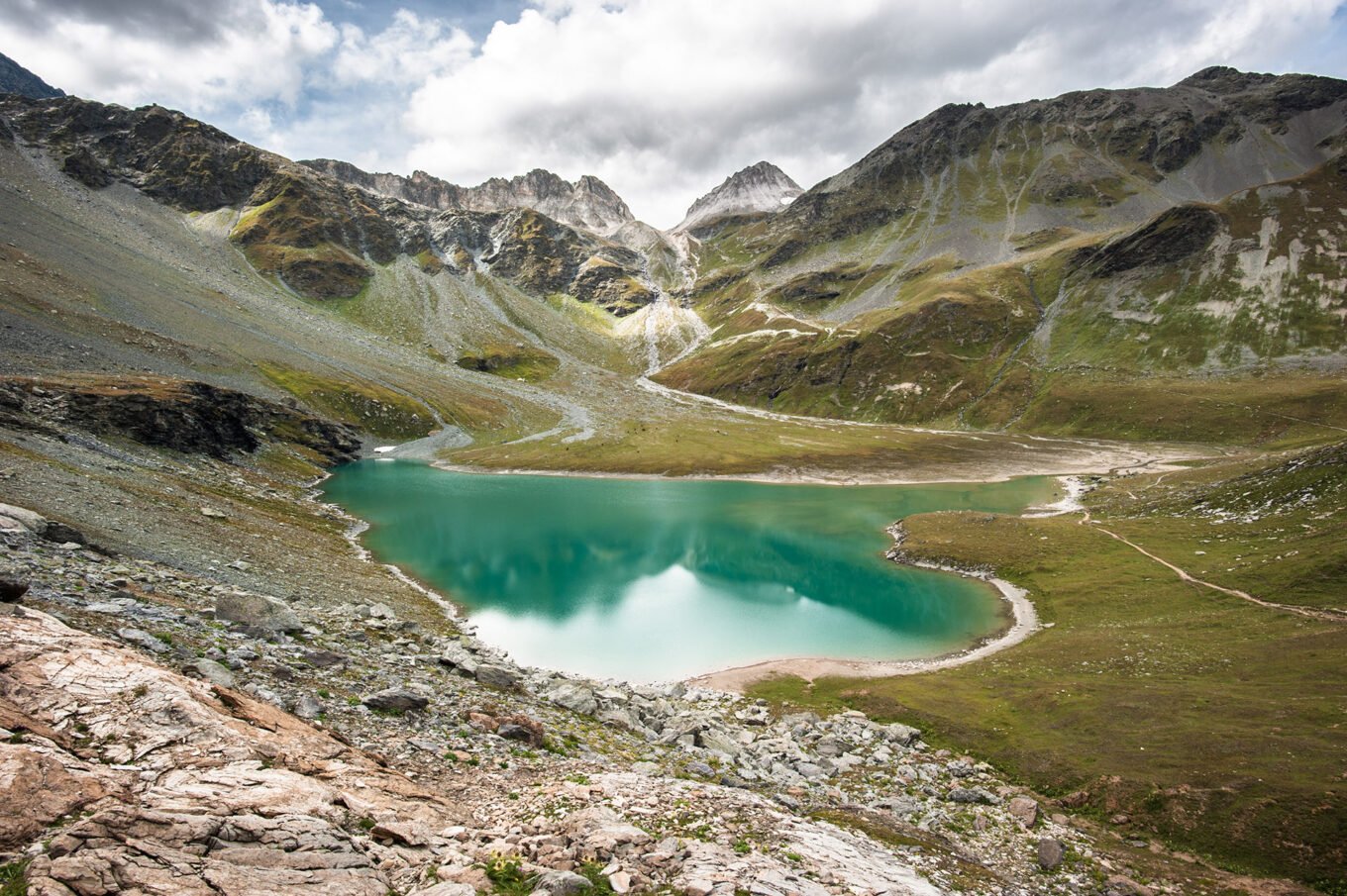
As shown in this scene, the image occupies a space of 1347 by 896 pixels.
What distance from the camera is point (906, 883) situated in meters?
17.2

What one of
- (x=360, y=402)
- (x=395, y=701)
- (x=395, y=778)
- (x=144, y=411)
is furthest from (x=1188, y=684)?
(x=360, y=402)

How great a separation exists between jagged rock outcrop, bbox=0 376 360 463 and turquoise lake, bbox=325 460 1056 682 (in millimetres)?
16793

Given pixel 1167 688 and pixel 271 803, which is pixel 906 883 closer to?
pixel 271 803

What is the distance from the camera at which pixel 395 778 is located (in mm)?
16297

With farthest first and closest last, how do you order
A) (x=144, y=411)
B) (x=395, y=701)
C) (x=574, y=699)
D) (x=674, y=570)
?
(x=144, y=411) < (x=674, y=570) < (x=574, y=699) < (x=395, y=701)

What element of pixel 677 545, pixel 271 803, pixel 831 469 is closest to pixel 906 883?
pixel 271 803

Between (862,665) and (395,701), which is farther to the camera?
(862,665)

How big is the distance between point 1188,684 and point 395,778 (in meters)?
41.7

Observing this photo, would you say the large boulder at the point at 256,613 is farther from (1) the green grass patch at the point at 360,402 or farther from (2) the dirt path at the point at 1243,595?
(1) the green grass patch at the point at 360,402

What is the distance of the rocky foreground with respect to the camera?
1084 cm

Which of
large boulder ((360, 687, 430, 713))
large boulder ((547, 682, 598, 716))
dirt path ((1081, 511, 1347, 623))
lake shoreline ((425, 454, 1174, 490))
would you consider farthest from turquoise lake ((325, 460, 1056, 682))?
large boulder ((360, 687, 430, 713))

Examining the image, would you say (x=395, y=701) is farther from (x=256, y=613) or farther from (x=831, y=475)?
(x=831, y=475)

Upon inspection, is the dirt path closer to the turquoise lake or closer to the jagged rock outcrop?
the turquoise lake

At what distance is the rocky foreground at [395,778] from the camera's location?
427 inches
